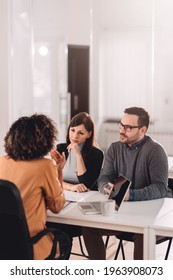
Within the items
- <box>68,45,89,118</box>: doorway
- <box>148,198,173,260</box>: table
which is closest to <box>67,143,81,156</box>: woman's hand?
<box>148,198,173,260</box>: table

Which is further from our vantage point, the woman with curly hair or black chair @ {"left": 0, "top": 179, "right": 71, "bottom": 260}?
the woman with curly hair

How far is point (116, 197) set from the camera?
2.69 m

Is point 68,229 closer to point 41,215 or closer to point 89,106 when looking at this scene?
point 41,215

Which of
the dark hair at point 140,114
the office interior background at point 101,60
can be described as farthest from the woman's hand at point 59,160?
the office interior background at point 101,60

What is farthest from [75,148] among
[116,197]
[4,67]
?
[4,67]

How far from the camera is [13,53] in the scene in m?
4.88

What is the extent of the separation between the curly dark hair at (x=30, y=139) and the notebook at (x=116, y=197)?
0.41 m

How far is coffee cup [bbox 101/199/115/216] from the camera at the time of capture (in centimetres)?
254

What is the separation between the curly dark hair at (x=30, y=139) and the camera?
2438 mm

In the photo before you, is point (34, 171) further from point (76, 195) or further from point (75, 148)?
point (75, 148)

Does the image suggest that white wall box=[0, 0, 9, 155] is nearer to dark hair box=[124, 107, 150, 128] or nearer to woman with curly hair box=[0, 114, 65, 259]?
dark hair box=[124, 107, 150, 128]

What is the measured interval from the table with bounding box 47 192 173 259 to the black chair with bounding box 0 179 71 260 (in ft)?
0.69

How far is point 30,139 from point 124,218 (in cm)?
63

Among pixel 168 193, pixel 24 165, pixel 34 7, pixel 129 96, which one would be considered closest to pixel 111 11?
pixel 129 96
